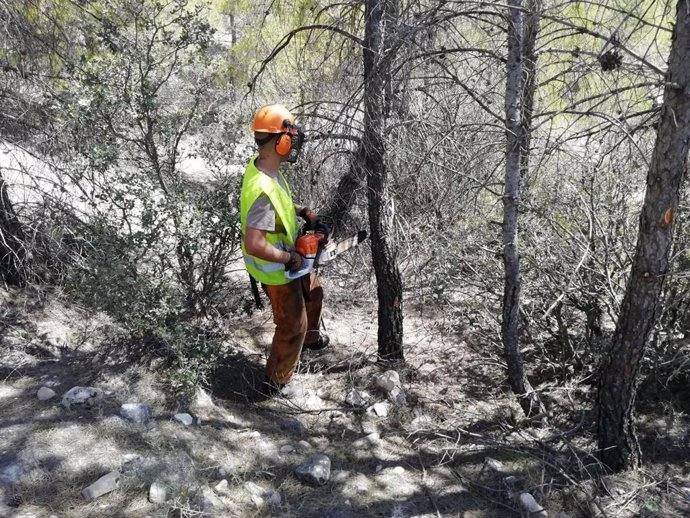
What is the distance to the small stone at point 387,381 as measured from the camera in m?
4.22

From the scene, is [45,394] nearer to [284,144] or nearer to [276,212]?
[276,212]

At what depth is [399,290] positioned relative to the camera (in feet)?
14.4

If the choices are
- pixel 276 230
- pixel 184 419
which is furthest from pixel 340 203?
pixel 184 419

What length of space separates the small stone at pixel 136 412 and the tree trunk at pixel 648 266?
2613 millimetres

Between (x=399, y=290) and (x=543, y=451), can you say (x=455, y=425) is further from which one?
(x=399, y=290)

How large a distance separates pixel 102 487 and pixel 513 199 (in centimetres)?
264

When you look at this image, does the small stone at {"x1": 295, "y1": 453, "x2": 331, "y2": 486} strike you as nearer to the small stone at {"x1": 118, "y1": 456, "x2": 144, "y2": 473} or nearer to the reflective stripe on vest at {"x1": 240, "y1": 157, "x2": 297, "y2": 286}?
the small stone at {"x1": 118, "y1": 456, "x2": 144, "y2": 473}

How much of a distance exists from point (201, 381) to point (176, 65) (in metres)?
2.42

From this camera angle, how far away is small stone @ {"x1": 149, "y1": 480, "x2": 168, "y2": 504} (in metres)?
2.76

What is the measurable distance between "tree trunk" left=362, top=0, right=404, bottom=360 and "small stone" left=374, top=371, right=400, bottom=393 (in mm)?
243

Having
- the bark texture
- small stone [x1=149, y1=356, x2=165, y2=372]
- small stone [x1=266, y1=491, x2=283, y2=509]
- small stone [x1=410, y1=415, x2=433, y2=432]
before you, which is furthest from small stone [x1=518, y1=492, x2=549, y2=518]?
the bark texture

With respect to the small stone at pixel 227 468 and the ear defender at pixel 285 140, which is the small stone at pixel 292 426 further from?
the ear defender at pixel 285 140

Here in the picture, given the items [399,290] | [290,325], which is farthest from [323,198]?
[290,325]

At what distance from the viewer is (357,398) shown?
407 centimetres
